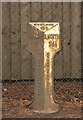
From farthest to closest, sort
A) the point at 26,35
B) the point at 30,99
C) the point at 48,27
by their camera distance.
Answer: the point at 26,35 → the point at 30,99 → the point at 48,27

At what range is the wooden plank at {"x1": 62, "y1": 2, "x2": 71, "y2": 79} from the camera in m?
7.35

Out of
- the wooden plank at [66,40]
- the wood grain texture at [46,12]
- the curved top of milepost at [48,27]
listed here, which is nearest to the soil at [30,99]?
the wooden plank at [66,40]

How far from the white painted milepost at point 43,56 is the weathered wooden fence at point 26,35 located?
7.46 feet

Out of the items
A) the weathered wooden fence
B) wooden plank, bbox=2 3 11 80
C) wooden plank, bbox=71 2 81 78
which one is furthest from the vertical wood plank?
wooden plank, bbox=71 2 81 78

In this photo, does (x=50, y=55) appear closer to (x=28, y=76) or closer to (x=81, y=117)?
(x=81, y=117)

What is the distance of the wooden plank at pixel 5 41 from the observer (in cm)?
729

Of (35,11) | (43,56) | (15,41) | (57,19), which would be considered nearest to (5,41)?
(15,41)

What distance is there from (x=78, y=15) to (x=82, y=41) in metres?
0.48

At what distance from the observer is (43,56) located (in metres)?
5.00

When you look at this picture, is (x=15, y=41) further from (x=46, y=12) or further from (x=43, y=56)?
(x=43, y=56)

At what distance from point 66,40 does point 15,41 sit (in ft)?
3.03

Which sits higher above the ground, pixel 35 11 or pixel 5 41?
→ pixel 35 11

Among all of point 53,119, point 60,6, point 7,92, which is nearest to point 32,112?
point 53,119

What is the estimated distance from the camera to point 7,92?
253 inches
